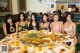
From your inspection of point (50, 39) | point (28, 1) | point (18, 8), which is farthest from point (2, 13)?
point (50, 39)

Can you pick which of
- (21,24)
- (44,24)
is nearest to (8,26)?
(21,24)

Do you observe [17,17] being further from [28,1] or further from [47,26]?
[28,1]

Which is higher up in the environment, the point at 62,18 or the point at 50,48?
the point at 62,18

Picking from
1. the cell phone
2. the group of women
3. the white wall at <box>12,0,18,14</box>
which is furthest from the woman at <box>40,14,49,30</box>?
the white wall at <box>12,0,18,14</box>

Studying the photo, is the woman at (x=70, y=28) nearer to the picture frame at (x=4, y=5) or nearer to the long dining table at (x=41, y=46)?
the long dining table at (x=41, y=46)

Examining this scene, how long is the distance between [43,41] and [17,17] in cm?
193

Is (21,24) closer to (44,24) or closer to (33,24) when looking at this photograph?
(33,24)

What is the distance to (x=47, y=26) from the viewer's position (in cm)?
448

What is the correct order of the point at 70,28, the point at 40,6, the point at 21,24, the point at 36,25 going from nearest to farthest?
the point at 70,28 < the point at 36,25 < the point at 21,24 < the point at 40,6

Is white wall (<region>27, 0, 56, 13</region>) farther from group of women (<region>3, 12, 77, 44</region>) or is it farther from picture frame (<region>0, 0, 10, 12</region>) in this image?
group of women (<region>3, 12, 77, 44</region>)

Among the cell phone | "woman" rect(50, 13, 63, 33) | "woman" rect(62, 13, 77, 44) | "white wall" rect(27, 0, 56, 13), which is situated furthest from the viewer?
"white wall" rect(27, 0, 56, 13)

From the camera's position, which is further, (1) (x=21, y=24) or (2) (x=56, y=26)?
(1) (x=21, y=24)

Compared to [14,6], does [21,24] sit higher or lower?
lower

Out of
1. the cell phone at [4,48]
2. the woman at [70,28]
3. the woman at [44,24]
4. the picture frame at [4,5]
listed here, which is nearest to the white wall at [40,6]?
the picture frame at [4,5]
